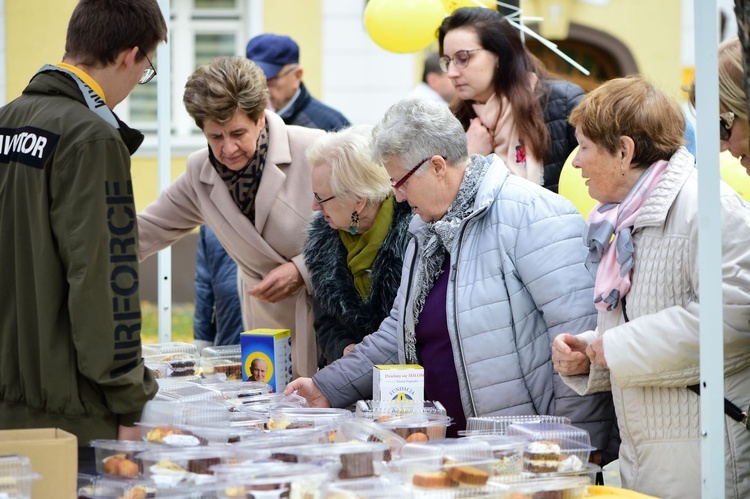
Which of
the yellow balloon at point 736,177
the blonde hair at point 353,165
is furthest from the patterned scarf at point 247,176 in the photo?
the yellow balloon at point 736,177

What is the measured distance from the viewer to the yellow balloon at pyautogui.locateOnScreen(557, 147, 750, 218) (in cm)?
358

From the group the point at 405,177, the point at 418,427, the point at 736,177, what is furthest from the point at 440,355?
the point at 736,177

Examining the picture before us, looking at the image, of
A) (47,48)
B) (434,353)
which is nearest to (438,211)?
(434,353)

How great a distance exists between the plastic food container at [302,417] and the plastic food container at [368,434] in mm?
79

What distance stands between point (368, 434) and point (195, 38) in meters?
8.97

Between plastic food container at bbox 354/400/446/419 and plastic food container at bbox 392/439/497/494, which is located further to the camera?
plastic food container at bbox 354/400/446/419

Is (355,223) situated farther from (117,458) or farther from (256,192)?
(117,458)

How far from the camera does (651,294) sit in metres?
2.42

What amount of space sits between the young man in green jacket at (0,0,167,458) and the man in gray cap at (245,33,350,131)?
8.73 ft

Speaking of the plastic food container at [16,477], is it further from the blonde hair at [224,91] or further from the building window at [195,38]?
the building window at [195,38]

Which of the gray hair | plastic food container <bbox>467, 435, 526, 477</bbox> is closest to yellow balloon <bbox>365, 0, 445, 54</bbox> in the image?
the gray hair

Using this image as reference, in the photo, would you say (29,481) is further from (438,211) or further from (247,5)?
(247,5)

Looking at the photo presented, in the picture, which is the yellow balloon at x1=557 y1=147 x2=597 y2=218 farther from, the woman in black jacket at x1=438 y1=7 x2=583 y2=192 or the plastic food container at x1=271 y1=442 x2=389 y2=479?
the plastic food container at x1=271 y1=442 x2=389 y2=479

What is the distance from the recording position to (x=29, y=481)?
1.94 m
